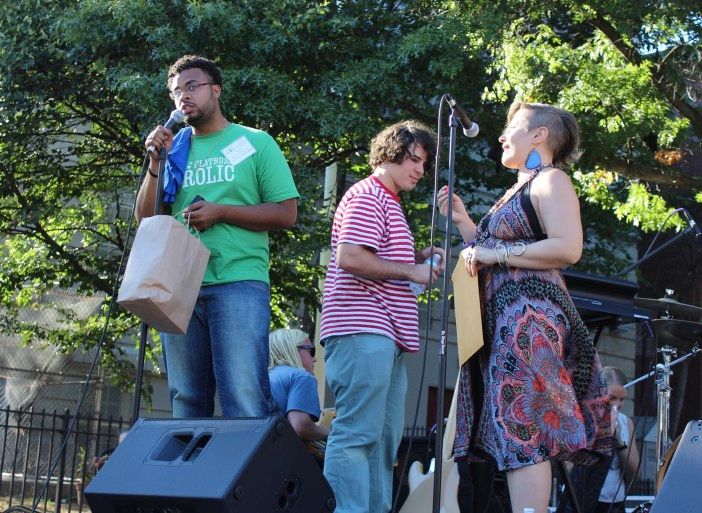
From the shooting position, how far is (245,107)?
9.67 meters

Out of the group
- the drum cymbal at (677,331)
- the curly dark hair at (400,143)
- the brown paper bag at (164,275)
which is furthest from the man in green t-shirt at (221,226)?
the drum cymbal at (677,331)

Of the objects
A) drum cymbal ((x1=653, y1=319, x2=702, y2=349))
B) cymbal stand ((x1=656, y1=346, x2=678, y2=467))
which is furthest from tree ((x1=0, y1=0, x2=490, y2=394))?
cymbal stand ((x1=656, y1=346, x2=678, y2=467))

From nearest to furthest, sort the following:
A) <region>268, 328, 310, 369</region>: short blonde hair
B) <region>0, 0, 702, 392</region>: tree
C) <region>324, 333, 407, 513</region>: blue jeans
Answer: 1. <region>324, 333, 407, 513</region>: blue jeans
2. <region>268, 328, 310, 369</region>: short blonde hair
3. <region>0, 0, 702, 392</region>: tree

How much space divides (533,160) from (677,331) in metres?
3.80

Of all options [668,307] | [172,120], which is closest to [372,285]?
[172,120]

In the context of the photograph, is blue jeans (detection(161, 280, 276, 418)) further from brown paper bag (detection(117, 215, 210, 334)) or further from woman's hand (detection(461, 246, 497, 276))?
woman's hand (detection(461, 246, 497, 276))

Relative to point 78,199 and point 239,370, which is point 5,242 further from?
point 239,370

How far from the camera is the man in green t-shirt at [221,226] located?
402 centimetres

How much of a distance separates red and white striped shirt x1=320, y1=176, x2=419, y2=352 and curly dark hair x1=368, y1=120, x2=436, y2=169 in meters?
0.16

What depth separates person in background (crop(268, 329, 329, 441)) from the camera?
18.0ft

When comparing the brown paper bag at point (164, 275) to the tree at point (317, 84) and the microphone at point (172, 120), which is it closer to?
the microphone at point (172, 120)

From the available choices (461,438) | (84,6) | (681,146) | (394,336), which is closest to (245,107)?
(84,6)

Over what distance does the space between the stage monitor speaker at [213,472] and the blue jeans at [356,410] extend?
0.42 metres

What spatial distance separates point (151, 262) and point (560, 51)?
6811 mm
